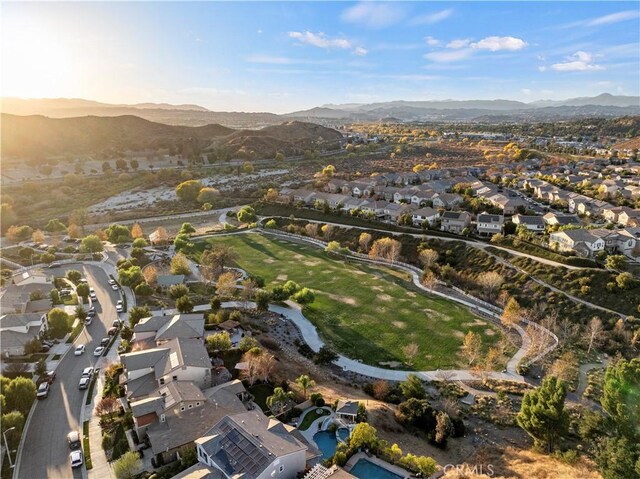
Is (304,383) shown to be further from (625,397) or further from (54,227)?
(54,227)

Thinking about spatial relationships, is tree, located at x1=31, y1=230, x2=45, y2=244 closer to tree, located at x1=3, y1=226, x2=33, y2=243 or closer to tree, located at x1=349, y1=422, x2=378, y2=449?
Result: tree, located at x1=3, y1=226, x2=33, y2=243

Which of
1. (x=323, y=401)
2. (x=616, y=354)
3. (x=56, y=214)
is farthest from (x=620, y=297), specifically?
(x=56, y=214)

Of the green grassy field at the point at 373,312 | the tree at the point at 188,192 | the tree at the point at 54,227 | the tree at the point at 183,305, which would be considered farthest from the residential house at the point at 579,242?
the tree at the point at 54,227

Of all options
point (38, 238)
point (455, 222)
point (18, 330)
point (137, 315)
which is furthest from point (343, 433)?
point (38, 238)

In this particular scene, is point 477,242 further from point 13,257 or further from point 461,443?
point 13,257

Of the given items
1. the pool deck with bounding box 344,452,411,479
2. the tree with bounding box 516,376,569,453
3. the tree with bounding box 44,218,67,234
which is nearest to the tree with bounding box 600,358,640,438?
the tree with bounding box 516,376,569,453

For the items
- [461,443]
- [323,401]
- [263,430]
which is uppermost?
[263,430]

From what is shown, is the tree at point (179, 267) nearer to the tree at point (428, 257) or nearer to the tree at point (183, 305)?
the tree at point (183, 305)
